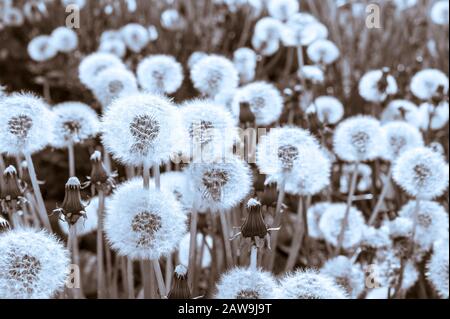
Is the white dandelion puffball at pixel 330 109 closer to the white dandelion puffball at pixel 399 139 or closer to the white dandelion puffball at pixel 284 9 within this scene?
the white dandelion puffball at pixel 399 139

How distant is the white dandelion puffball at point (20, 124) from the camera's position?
40.3 inches

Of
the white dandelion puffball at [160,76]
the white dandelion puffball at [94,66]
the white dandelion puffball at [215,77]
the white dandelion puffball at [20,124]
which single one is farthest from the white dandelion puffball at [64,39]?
the white dandelion puffball at [20,124]

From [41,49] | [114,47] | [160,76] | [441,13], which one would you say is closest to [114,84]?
[160,76]

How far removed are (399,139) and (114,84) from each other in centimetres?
71

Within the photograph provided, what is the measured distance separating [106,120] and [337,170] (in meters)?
1.07

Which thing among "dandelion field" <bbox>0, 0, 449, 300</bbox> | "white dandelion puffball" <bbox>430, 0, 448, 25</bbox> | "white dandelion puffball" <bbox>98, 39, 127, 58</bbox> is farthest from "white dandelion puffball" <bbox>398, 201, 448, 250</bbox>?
"white dandelion puffball" <bbox>98, 39, 127, 58</bbox>

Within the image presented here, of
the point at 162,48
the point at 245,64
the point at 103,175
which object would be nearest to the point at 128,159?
the point at 103,175

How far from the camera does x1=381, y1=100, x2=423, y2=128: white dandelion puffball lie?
1.82m

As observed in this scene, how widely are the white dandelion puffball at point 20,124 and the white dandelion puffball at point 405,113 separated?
3.49 ft

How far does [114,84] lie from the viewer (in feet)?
5.11

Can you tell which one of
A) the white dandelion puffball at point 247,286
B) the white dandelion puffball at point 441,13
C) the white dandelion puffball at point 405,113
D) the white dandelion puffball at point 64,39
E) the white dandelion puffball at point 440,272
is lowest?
the white dandelion puffball at point 440,272

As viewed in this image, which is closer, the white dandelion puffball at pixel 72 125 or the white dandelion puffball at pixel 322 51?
the white dandelion puffball at pixel 72 125

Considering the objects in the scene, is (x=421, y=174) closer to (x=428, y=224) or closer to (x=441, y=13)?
(x=428, y=224)

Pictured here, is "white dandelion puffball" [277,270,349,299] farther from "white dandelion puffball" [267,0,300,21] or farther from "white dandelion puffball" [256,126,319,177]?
"white dandelion puffball" [267,0,300,21]
